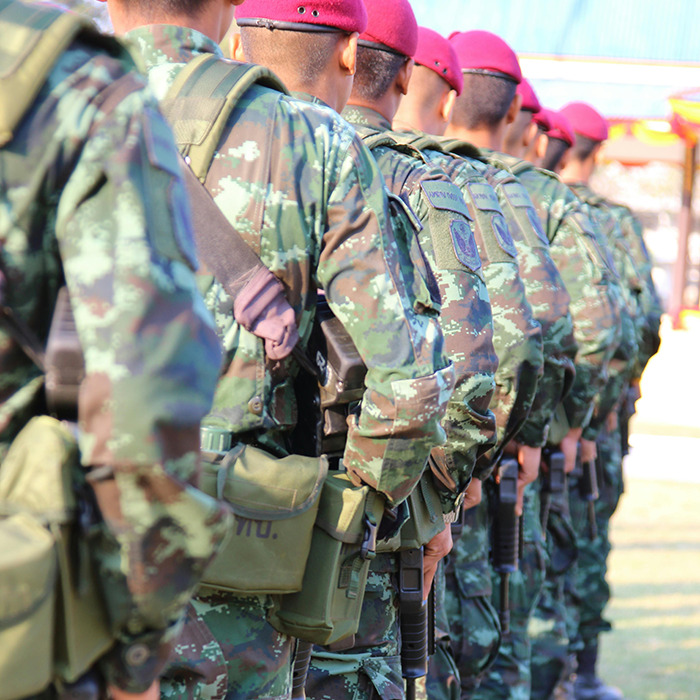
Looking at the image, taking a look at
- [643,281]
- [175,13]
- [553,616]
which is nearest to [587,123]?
[643,281]

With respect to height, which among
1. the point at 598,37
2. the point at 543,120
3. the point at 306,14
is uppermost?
the point at 306,14

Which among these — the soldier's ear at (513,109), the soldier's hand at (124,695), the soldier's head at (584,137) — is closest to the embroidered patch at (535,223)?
the soldier's ear at (513,109)

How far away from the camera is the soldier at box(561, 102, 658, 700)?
5703 millimetres

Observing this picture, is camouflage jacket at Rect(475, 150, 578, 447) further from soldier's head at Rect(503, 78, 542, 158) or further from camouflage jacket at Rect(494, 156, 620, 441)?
soldier's head at Rect(503, 78, 542, 158)

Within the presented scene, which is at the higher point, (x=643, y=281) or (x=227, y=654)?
(x=227, y=654)

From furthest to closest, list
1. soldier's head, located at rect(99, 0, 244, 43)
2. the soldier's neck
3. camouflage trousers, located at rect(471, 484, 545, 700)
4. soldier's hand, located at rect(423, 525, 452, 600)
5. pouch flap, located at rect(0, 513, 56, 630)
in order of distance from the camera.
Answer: the soldier's neck, camouflage trousers, located at rect(471, 484, 545, 700), soldier's hand, located at rect(423, 525, 452, 600), soldier's head, located at rect(99, 0, 244, 43), pouch flap, located at rect(0, 513, 56, 630)

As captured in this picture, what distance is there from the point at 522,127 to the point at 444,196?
7.89 ft

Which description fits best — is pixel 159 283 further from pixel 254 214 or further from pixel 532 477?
pixel 532 477

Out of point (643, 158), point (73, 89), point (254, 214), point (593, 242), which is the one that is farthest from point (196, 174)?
point (643, 158)

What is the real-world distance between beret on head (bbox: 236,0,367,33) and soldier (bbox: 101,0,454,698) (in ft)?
1.09

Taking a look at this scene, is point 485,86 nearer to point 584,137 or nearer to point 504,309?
point 504,309

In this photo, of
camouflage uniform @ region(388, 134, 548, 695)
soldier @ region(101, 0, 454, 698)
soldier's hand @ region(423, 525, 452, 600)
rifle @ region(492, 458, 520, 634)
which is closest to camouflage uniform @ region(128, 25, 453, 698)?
soldier @ region(101, 0, 454, 698)

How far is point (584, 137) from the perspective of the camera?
7.13 m

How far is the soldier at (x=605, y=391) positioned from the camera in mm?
5703
